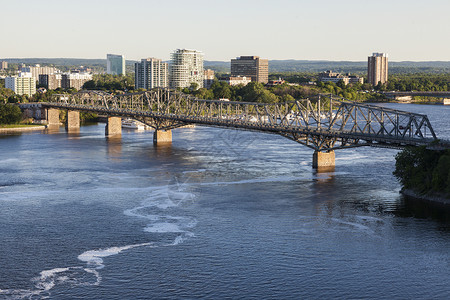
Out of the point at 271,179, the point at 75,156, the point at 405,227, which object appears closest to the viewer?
the point at 405,227

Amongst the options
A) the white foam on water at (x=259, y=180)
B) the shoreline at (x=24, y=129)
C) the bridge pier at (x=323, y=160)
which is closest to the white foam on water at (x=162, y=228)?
the white foam on water at (x=259, y=180)

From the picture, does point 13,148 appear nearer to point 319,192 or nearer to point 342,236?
point 319,192

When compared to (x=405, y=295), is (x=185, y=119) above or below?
above

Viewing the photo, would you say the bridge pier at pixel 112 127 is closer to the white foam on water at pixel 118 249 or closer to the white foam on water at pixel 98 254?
the white foam on water at pixel 118 249

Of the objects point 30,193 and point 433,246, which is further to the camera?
point 30,193

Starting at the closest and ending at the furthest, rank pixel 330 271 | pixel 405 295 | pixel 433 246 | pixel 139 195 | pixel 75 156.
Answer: pixel 405 295
pixel 330 271
pixel 433 246
pixel 139 195
pixel 75 156

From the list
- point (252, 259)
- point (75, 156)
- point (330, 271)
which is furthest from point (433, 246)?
point (75, 156)
